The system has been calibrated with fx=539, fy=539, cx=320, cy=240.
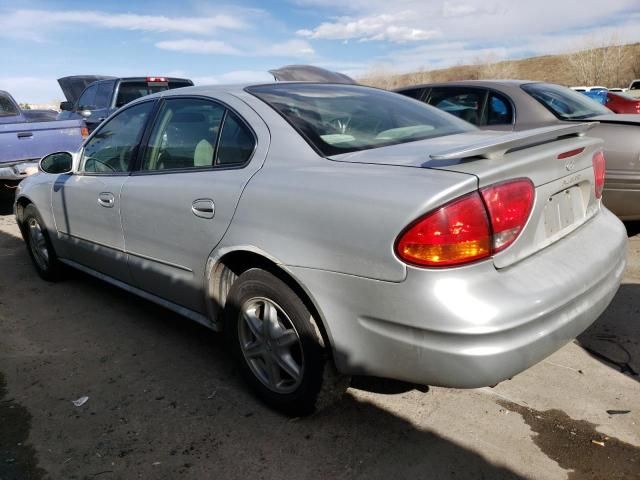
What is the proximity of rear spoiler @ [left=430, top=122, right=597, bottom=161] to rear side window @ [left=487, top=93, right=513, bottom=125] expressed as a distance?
276 centimetres

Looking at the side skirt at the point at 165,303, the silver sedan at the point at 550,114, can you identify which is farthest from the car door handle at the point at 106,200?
the silver sedan at the point at 550,114

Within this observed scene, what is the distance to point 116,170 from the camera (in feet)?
11.8

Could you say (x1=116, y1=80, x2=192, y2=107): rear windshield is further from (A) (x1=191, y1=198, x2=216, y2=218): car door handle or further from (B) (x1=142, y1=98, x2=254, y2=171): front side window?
(A) (x1=191, y1=198, x2=216, y2=218): car door handle

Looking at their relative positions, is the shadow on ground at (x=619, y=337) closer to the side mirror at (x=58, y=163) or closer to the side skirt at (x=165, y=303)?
the side skirt at (x=165, y=303)

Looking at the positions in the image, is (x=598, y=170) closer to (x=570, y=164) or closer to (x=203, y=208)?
(x=570, y=164)

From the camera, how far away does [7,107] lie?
29.3 ft

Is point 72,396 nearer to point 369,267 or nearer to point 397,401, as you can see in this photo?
point 397,401

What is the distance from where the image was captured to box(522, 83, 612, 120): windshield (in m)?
5.11

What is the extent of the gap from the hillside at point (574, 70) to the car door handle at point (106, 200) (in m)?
50.1

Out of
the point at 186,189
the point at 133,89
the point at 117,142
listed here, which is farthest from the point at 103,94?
the point at 186,189

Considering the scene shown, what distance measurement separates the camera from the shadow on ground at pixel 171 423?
7.54 ft

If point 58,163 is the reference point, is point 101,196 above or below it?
below

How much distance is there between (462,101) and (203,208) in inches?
150

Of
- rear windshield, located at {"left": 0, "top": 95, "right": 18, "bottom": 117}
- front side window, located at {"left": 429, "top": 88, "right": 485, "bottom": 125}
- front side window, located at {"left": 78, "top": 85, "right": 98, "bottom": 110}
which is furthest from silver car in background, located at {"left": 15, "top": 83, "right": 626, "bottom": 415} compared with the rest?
front side window, located at {"left": 78, "top": 85, "right": 98, "bottom": 110}
